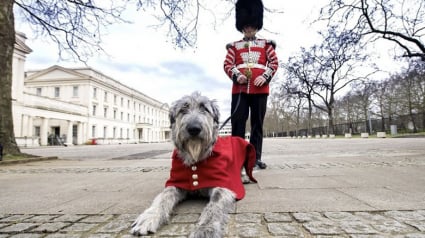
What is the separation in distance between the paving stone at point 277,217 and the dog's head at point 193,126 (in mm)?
943

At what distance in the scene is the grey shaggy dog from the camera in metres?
2.07

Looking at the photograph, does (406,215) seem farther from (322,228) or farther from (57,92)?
(57,92)

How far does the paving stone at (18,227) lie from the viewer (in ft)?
7.01

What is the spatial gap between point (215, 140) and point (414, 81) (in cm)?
4091

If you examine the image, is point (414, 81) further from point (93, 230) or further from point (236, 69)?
point (93, 230)

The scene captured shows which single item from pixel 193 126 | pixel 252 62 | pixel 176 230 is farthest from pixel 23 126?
pixel 176 230

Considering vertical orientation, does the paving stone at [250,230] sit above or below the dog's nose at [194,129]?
below

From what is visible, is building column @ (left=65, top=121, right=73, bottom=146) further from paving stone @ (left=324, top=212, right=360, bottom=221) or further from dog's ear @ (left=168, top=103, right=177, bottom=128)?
paving stone @ (left=324, top=212, right=360, bottom=221)

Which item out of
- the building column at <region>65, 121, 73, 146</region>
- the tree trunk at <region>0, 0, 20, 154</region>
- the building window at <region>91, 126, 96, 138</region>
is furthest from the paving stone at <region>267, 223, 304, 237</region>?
the building window at <region>91, 126, 96, 138</region>

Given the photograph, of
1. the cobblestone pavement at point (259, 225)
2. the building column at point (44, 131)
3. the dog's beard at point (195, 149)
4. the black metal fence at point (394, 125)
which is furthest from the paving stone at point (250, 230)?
the building column at point (44, 131)

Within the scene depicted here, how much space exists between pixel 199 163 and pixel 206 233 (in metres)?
1.11

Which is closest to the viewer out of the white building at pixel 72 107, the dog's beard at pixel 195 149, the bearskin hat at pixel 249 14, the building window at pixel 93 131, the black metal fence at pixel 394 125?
the dog's beard at pixel 195 149

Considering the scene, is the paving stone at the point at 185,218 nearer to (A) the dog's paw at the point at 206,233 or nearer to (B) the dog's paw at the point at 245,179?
(A) the dog's paw at the point at 206,233

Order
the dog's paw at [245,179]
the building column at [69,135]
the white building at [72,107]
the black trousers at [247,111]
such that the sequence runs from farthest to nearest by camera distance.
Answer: the building column at [69,135] → the white building at [72,107] → the black trousers at [247,111] → the dog's paw at [245,179]
